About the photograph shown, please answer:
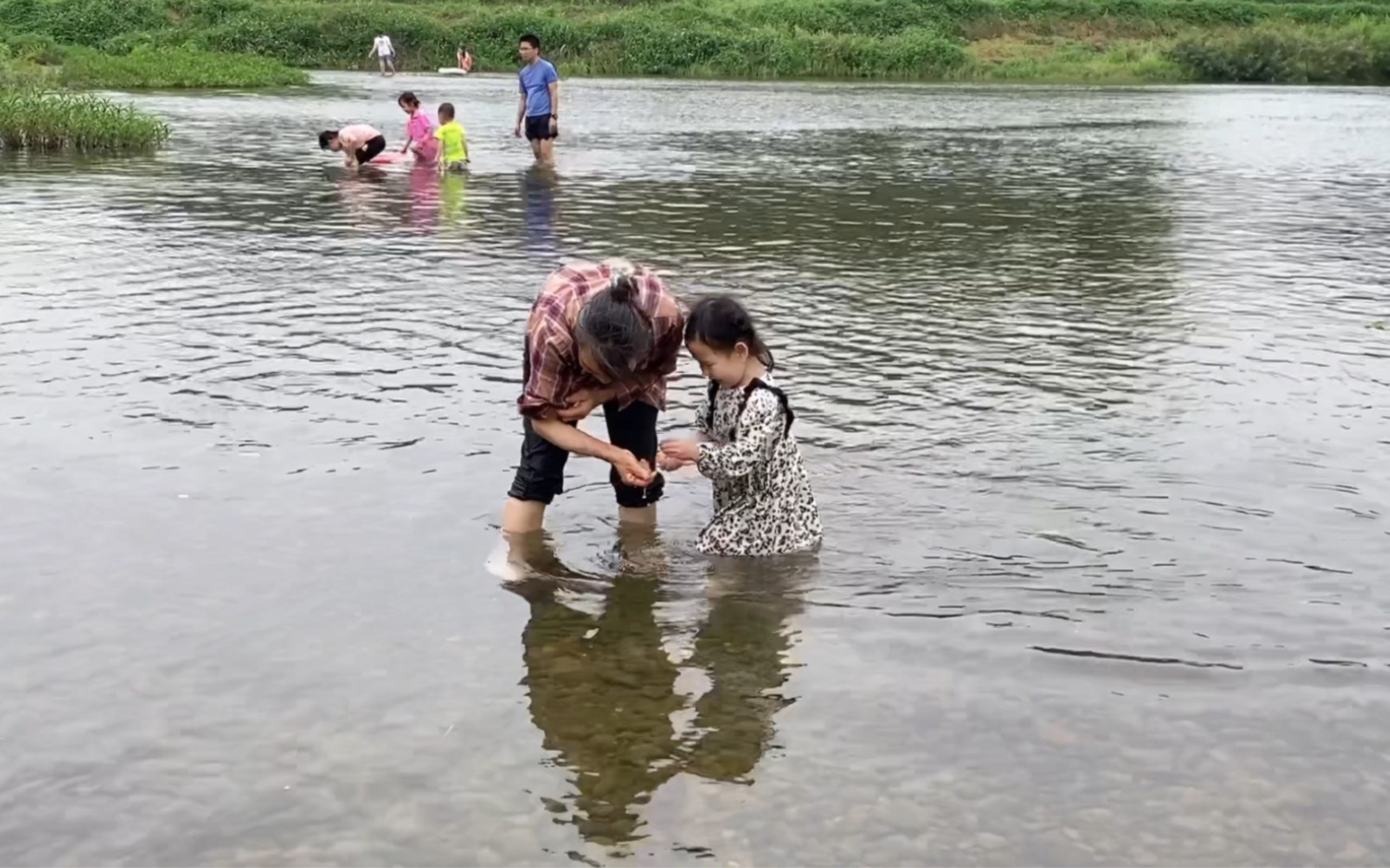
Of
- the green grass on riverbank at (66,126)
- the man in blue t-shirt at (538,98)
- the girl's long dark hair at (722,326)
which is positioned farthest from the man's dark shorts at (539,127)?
the girl's long dark hair at (722,326)

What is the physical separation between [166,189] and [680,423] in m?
10.1

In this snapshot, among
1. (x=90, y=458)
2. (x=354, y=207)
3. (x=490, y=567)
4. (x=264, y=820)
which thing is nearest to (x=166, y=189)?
(x=354, y=207)

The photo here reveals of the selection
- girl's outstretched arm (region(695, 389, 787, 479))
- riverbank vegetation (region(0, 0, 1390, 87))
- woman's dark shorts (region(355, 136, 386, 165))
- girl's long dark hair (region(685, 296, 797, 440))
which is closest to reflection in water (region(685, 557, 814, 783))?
girl's outstretched arm (region(695, 389, 787, 479))

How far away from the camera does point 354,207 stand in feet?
47.9

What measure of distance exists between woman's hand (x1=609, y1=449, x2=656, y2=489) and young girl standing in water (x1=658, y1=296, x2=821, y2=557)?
Result: 0.09 meters

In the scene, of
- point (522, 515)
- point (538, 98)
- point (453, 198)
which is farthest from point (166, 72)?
point (522, 515)

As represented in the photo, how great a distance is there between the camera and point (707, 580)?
5.34 m

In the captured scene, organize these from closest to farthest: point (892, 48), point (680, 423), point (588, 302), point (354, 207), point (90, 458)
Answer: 1. point (588, 302)
2. point (90, 458)
3. point (680, 423)
4. point (354, 207)
5. point (892, 48)

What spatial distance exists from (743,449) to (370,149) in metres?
13.7

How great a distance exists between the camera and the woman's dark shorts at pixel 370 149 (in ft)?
57.7

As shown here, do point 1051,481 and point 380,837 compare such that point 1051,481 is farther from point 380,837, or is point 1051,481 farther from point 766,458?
point 380,837

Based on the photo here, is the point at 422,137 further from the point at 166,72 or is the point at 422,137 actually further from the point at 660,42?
the point at 660,42

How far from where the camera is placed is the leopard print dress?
512 cm

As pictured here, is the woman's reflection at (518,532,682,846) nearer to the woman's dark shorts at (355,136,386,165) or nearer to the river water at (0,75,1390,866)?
the river water at (0,75,1390,866)
